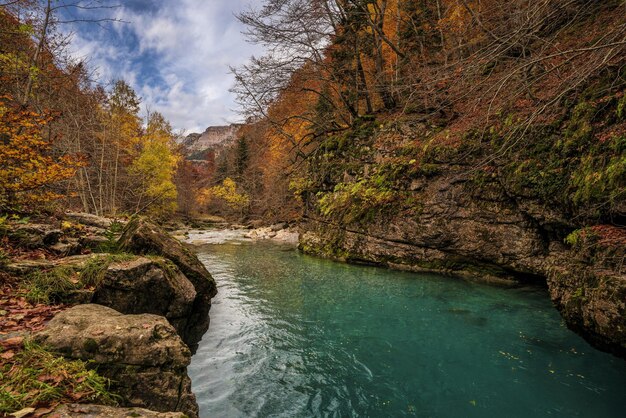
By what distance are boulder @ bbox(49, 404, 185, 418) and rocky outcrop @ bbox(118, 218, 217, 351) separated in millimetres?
3480

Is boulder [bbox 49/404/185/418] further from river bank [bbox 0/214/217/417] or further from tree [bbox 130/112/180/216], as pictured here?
tree [bbox 130/112/180/216]

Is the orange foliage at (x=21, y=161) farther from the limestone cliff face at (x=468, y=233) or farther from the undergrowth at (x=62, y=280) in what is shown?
the limestone cliff face at (x=468, y=233)

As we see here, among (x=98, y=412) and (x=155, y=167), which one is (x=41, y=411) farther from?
(x=155, y=167)

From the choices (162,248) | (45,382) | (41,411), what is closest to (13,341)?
(45,382)

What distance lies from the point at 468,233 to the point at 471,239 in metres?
0.21

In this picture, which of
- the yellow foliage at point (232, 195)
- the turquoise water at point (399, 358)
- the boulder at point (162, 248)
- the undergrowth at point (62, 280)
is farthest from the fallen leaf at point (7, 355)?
the yellow foliage at point (232, 195)

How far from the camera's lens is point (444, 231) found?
34.0ft

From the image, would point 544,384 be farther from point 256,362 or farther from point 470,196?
point 470,196

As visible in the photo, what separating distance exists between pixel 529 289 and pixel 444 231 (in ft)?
9.41

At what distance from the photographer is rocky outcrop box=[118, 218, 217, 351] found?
5996 millimetres

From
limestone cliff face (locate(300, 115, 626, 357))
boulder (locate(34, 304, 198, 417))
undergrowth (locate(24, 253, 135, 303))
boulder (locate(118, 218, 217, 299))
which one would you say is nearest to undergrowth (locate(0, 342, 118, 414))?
boulder (locate(34, 304, 198, 417))

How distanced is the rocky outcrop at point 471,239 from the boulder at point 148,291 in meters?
6.40

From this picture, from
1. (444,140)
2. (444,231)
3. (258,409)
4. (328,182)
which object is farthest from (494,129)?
(258,409)

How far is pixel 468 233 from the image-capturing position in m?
9.94
